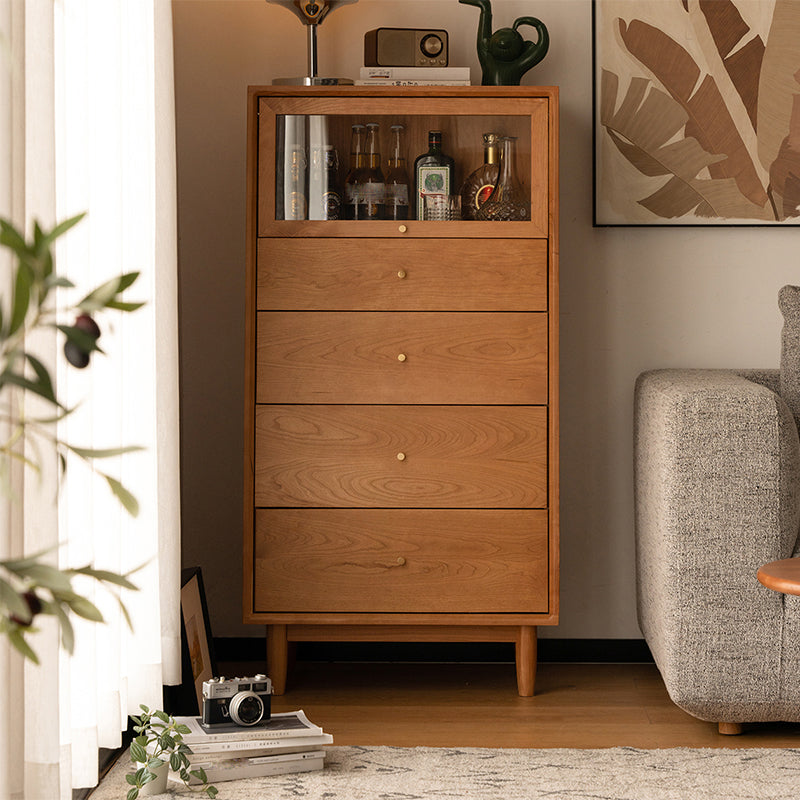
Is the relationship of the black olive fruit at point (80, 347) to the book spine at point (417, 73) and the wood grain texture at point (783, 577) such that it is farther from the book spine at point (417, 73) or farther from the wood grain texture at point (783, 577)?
the book spine at point (417, 73)

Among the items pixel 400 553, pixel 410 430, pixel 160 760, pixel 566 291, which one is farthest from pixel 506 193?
pixel 160 760

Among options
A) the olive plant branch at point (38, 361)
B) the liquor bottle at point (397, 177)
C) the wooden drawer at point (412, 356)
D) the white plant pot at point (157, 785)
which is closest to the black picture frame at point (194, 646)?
the white plant pot at point (157, 785)

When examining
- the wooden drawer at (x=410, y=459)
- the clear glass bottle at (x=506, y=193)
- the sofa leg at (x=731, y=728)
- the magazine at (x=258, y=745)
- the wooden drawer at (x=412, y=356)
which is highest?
the clear glass bottle at (x=506, y=193)

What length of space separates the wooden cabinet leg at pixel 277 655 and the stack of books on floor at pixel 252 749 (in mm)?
444

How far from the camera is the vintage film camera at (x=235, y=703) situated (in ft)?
6.22

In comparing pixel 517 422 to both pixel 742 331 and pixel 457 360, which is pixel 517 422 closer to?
pixel 457 360

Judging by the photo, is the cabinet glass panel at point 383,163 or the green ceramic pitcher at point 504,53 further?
the green ceramic pitcher at point 504,53

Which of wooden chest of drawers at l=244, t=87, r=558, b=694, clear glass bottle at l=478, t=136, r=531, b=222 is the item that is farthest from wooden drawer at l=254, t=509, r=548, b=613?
clear glass bottle at l=478, t=136, r=531, b=222

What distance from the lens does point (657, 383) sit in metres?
2.36

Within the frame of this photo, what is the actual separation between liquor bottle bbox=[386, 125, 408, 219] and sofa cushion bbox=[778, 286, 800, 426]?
2.96ft

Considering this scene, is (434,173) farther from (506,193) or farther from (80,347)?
(80,347)

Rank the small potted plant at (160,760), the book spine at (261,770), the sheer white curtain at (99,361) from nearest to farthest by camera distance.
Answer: the sheer white curtain at (99,361), the small potted plant at (160,760), the book spine at (261,770)

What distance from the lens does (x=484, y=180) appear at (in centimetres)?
237

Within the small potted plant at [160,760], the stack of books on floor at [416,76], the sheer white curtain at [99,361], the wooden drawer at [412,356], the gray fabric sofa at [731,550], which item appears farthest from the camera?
the stack of books on floor at [416,76]
